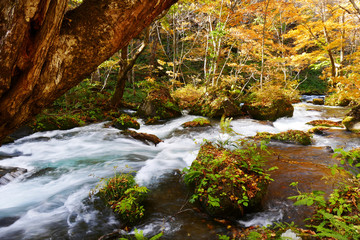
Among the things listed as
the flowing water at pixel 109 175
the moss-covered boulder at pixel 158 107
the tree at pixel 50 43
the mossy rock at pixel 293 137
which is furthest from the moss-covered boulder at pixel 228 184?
the moss-covered boulder at pixel 158 107

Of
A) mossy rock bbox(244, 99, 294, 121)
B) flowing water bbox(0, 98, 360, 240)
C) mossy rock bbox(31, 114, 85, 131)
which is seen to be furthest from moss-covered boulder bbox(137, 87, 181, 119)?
mossy rock bbox(244, 99, 294, 121)

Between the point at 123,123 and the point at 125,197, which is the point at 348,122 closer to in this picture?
the point at 125,197

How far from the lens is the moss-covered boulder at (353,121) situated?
835 centimetres

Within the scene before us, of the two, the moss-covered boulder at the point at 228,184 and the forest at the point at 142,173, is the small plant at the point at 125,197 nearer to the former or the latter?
the forest at the point at 142,173

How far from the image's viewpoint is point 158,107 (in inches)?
479

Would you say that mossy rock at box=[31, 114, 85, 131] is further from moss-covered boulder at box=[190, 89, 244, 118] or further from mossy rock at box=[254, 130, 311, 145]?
mossy rock at box=[254, 130, 311, 145]

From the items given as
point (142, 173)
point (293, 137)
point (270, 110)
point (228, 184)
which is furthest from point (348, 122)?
point (142, 173)

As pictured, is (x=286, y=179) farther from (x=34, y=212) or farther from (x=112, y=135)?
(x=112, y=135)

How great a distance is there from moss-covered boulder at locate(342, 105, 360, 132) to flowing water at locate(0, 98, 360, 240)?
1.06 feet

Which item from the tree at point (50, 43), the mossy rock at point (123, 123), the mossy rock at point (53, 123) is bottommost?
the mossy rock at point (123, 123)

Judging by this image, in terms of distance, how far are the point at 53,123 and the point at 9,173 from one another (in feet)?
14.4

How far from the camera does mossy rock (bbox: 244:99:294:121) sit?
11609mm

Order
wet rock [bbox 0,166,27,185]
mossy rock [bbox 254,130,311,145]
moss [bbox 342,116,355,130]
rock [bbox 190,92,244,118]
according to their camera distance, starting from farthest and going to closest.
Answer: rock [bbox 190,92,244,118]
moss [bbox 342,116,355,130]
mossy rock [bbox 254,130,311,145]
wet rock [bbox 0,166,27,185]

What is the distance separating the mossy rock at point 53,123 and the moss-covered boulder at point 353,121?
494 inches
